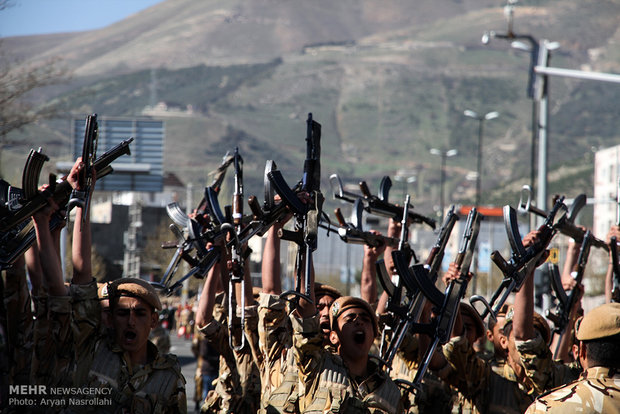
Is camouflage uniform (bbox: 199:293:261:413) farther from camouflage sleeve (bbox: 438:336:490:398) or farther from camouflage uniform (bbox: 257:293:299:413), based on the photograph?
camouflage sleeve (bbox: 438:336:490:398)

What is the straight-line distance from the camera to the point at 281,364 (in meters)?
6.81

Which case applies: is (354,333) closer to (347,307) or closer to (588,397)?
(347,307)

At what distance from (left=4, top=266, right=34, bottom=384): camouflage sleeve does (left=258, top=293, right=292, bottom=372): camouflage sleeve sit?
4.91 ft

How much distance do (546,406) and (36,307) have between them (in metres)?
3.03

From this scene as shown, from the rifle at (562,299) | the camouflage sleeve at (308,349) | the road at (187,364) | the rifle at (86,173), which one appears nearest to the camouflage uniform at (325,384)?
the camouflage sleeve at (308,349)

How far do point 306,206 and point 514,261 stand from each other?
5.60 ft

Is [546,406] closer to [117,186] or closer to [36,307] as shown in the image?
[36,307]

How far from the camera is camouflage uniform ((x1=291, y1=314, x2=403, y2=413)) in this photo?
19.7 feet

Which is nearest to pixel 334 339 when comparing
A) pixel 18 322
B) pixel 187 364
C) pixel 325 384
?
pixel 325 384

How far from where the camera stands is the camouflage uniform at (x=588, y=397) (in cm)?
439

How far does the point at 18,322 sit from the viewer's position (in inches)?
247

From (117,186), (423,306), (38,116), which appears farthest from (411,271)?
(117,186)

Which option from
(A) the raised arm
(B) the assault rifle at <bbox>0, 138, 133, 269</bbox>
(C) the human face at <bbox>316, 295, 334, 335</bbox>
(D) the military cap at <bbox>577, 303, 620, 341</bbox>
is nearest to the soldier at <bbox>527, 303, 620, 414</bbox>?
(D) the military cap at <bbox>577, 303, 620, 341</bbox>

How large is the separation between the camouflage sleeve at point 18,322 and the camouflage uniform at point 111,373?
0.41 m
